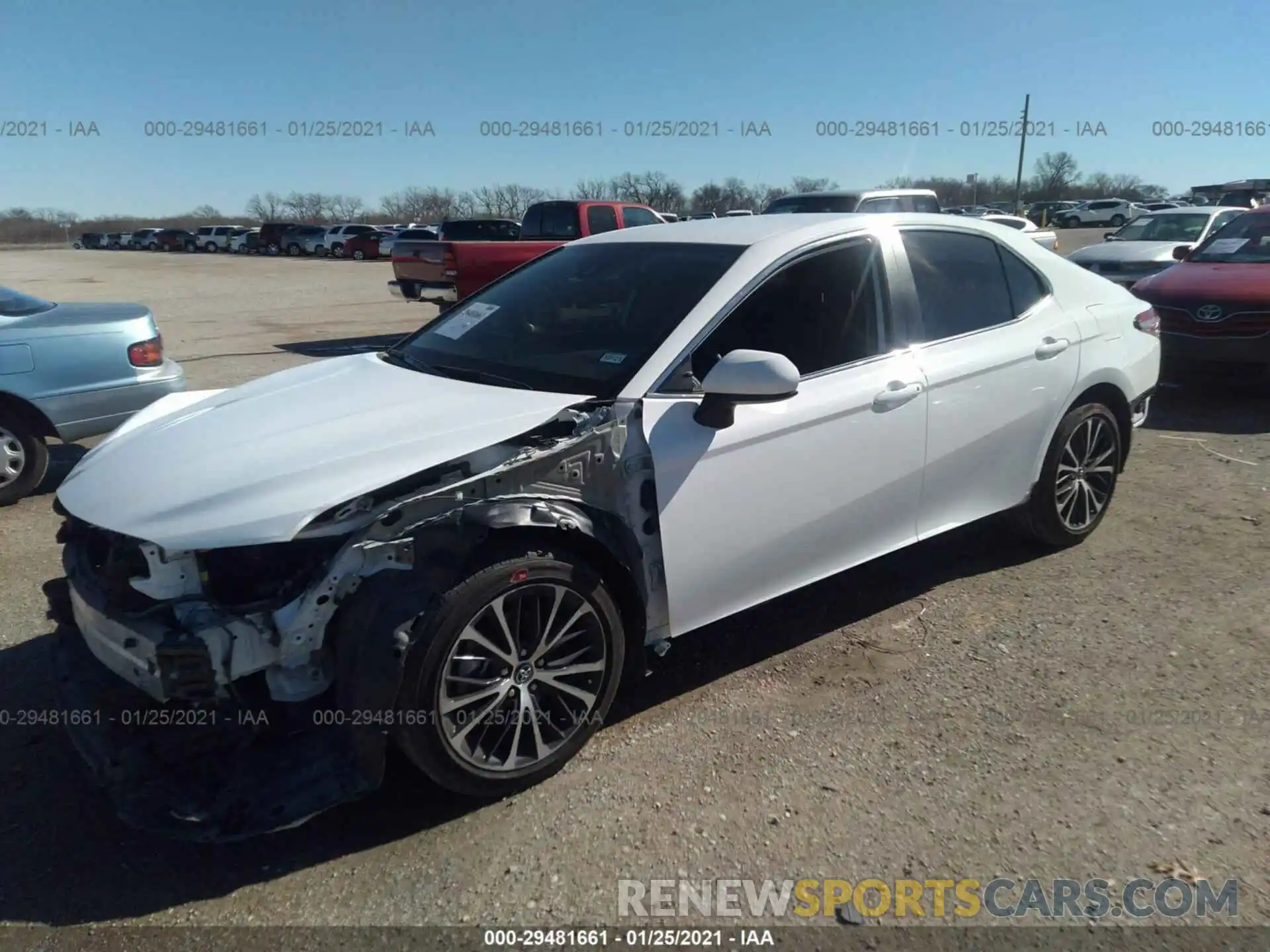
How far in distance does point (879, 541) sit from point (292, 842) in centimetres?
243

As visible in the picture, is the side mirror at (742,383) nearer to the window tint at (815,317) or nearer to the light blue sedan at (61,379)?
the window tint at (815,317)

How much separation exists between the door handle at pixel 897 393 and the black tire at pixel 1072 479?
46.4 inches

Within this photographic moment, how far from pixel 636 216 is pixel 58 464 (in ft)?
32.4

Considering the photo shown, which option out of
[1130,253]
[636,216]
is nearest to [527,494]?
[636,216]

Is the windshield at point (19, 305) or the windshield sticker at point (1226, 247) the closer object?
the windshield at point (19, 305)

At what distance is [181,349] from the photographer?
12.8 metres

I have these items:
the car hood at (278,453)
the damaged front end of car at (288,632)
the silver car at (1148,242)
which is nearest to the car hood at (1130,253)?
the silver car at (1148,242)

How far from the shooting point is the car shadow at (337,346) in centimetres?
1231

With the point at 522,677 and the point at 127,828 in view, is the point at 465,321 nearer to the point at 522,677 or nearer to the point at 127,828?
the point at 522,677

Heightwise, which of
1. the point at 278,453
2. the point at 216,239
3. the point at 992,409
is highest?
the point at 278,453

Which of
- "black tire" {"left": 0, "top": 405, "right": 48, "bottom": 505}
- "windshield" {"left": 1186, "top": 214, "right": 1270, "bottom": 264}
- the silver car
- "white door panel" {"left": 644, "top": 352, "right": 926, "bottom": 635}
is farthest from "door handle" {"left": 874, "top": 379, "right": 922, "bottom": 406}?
the silver car

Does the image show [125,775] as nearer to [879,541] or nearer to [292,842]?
[292,842]

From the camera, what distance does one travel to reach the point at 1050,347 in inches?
169

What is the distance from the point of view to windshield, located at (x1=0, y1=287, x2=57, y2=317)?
19.9 ft
